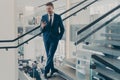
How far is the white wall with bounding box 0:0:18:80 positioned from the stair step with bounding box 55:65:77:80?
32.8 inches

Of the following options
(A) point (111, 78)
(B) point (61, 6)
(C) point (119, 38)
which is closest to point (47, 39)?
(B) point (61, 6)

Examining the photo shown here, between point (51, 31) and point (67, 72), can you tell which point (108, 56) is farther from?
point (51, 31)

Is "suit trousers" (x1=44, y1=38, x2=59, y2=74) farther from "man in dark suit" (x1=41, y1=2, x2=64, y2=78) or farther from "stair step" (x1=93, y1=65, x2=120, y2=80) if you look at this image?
"stair step" (x1=93, y1=65, x2=120, y2=80)

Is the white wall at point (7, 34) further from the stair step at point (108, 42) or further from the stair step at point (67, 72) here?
the stair step at point (108, 42)

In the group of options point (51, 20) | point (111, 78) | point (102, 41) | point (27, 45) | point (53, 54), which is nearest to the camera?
point (111, 78)

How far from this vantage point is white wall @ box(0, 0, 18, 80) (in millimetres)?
4039

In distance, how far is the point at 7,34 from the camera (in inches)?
161

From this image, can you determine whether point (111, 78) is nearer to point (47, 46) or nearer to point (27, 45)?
point (47, 46)

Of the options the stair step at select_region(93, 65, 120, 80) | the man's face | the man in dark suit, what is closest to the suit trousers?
the man in dark suit

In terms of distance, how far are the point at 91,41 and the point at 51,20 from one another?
835mm

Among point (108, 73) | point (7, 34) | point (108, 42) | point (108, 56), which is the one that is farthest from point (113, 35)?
point (7, 34)

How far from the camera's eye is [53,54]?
405 cm

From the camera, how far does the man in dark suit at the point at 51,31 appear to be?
383 centimetres

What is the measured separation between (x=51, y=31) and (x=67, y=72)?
754 mm
